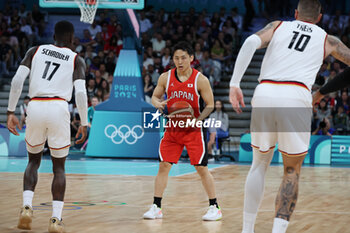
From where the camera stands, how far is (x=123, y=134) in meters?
14.9

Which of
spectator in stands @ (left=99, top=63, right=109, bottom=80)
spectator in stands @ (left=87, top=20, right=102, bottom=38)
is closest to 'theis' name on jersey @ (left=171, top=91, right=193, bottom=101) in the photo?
spectator in stands @ (left=99, top=63, right=109, bottom=80)

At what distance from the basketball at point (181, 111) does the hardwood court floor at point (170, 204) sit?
114 centimetres

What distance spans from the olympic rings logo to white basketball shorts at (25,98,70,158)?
9270mm

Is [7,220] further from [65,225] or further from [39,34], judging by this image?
[39,34]

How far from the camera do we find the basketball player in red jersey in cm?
647

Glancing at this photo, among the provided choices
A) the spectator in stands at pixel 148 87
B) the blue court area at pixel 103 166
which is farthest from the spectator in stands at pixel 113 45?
the blue court area at pixel 103 166

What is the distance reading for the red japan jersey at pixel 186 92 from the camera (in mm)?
6543

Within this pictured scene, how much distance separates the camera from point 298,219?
6.43 m

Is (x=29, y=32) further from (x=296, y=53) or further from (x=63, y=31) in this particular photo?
(x=296, y=53)

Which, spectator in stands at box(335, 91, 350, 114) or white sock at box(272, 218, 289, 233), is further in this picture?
spectator in stands at box(335, 91, 350, 114)

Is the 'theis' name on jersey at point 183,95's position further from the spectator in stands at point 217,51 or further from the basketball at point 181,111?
the spectator in stands at point 217,51

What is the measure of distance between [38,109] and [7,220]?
4.53 ft

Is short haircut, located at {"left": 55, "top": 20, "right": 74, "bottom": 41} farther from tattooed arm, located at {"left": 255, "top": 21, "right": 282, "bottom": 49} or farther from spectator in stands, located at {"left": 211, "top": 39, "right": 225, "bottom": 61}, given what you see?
spectator in stands, located at {"left": 211, "top": 39, "right": 225, "bottom": 61}

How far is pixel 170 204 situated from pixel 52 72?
9.07 feet
